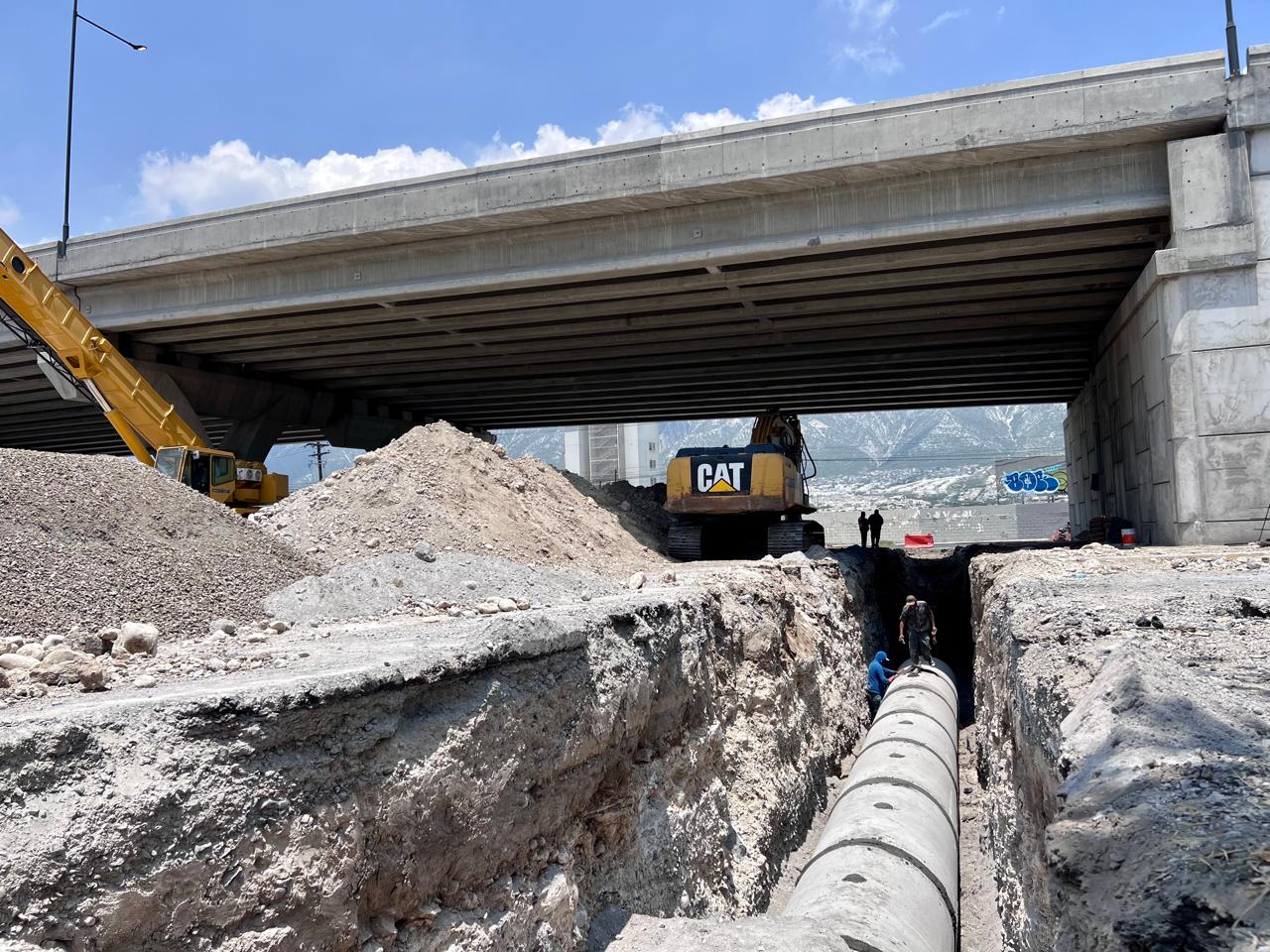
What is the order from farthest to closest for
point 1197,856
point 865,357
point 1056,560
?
point 865,357 < point 1056,560 < point 1197,856

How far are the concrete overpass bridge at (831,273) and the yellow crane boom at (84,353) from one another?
286cm

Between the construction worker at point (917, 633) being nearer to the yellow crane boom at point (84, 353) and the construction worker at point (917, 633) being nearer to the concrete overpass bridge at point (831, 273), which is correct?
the concrete overpass bridge at point (831, 273)

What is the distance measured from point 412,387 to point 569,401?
545 centimetres

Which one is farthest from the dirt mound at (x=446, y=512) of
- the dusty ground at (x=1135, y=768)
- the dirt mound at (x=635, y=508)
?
the dusty ground at (x=1135, y=768)

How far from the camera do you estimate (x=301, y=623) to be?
799 cm

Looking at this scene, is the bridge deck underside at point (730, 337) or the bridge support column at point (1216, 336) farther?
the bridge deck underside at point (730, 337)

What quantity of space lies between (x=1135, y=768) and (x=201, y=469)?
16623mm

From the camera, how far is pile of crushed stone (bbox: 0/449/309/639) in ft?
22.9

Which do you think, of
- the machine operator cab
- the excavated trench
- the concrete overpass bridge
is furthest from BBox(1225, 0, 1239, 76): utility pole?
the machine operator cab

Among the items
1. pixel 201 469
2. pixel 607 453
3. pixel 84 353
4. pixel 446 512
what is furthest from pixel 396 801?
pixel 607 453

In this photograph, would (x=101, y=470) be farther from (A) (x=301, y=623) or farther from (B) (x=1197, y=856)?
(B) (x=1197, y=856)

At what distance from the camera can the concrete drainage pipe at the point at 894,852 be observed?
18.6ft

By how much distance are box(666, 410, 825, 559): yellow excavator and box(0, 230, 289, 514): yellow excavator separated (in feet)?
27.7

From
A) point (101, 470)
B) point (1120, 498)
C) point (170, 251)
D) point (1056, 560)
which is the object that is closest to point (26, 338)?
point (170, 251)
